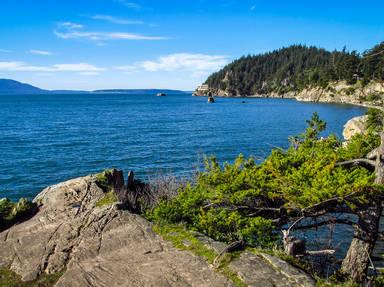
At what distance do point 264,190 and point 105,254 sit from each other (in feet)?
16.2

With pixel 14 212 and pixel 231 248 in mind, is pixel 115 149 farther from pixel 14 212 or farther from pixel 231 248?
pixel 231 248

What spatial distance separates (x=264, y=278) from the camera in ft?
26.9

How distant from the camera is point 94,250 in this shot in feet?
34.6

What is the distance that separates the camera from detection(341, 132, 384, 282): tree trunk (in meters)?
9.62

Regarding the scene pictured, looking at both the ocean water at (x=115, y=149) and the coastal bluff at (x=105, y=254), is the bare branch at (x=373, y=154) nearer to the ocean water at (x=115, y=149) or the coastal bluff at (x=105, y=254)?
the coastal bluff at (x=105, y=254)

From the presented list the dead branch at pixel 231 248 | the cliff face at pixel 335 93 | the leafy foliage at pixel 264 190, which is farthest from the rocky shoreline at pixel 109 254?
the cliff face at pixel 335 93

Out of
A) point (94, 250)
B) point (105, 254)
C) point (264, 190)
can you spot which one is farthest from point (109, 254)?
point (264, 190)

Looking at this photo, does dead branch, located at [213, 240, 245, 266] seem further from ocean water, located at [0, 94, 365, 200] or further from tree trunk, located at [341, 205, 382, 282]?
ocean water, located at [0, 94, 365, 200]

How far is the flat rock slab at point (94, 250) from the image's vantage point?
8.80 metres

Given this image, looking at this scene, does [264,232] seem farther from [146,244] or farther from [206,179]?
A: [146,244]

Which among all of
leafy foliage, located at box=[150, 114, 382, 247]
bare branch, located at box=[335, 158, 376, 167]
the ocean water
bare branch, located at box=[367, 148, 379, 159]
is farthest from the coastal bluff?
the ocean water

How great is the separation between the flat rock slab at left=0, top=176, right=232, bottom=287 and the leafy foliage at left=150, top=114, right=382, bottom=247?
1311 millimetres

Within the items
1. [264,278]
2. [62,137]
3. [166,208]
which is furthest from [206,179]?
[62,137]

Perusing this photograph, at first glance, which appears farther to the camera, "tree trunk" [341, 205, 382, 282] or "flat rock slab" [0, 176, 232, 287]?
"tree trunk" [341, 205, 382, 282]
